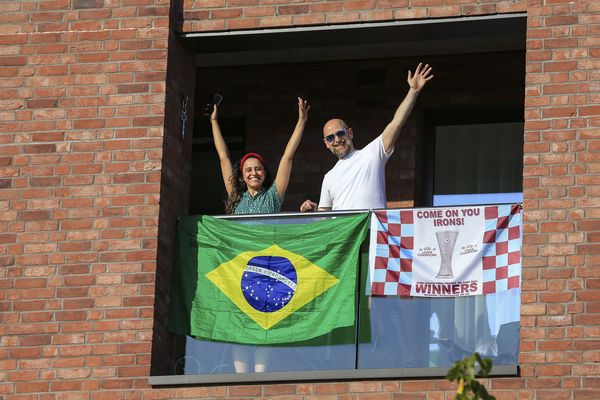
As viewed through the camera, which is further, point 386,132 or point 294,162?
point 294,162

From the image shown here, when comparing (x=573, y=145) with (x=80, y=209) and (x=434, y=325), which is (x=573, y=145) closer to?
(x=434, y=325)

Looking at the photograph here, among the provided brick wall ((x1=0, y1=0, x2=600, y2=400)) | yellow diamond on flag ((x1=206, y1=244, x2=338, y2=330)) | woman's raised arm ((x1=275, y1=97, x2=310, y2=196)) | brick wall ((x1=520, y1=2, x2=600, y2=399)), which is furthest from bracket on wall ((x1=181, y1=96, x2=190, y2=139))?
brick wall ((x1=520, y1=2, x2=600, y2=399))

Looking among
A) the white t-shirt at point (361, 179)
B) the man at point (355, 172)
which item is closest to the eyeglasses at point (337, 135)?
the man at point (355, 172)

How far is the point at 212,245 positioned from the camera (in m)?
15.2

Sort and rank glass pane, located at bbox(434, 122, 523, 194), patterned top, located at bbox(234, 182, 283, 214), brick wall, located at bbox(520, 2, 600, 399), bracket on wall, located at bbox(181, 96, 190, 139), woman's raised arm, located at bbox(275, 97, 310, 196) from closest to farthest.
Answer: brick wall, located at bbox(520, 2, 600, 399) → woman's raised arm, located at bbox(275, 97, 310, 196) → patterned top, located at bbox(234, 182, 283, 214) → bracket on wall, located at bbox(181, 96, 190, 139) → glass pane, located at bbox(434, 122, 523, 194)

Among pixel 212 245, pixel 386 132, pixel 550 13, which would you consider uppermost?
pixel 550 13

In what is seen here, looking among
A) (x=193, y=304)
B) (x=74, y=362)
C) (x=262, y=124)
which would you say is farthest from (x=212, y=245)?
(x=262, y=124)

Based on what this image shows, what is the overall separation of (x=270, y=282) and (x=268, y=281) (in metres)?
0.02

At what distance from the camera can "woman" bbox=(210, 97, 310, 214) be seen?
596 inches

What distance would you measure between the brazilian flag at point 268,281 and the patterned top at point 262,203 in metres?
0.19

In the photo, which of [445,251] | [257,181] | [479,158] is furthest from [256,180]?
[479,158]

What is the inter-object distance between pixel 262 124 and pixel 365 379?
13.5 feet

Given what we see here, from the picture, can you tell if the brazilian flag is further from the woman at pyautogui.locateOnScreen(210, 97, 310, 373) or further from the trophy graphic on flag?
the trophy graphic on flag

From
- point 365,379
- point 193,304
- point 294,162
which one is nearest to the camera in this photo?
point 365,379
